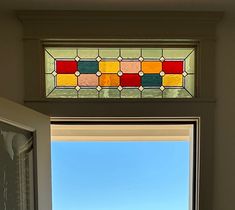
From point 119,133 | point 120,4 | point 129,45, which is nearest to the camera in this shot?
point 120,4

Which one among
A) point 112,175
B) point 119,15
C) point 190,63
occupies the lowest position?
point 112,175

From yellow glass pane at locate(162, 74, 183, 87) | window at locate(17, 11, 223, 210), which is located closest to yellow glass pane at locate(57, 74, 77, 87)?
window at locate(17, 11, 223, 210)

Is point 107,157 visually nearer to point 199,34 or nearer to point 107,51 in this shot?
point 107,51

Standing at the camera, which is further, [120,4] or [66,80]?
[66,80]

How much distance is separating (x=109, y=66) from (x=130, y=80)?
137 millimetres

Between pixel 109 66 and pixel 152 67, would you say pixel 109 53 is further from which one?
pixel 152 67

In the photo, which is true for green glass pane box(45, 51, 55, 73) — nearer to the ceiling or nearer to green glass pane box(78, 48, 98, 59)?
green glass pane box(78, 48, 98, 59)

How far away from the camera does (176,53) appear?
6.76 feet

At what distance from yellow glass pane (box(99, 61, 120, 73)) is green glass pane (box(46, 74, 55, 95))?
10.4 inches

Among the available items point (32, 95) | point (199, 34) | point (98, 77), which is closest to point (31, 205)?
point (32, 95)

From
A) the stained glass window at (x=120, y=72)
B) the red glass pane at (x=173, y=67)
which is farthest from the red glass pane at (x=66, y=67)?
the red glass pane at (x=173, y=67)

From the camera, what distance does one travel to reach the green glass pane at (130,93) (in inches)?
80.8

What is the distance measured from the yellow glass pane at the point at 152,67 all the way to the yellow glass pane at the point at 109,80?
0.16 meters

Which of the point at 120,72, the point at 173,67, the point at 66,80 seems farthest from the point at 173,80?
the point at 66,80
